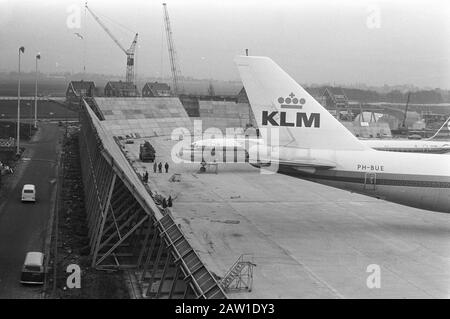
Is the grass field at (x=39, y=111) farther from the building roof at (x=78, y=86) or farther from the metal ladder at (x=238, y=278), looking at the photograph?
the metal ladder at (x=238, y=278)

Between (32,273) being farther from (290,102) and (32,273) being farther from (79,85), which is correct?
(79,85)

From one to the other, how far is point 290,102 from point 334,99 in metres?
96.0

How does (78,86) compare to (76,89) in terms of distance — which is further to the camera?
(78,86)

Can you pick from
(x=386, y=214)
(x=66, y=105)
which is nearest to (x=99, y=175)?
(x=386, y=214)


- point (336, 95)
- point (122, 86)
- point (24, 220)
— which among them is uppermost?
point (122, 86)

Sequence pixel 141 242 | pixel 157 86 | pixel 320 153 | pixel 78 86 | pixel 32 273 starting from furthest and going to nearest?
pixel 78 86
pixel 157 86
pixel 320 153
pixel 141 242
pixel 32 273

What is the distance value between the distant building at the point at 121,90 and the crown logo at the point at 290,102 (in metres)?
82.9

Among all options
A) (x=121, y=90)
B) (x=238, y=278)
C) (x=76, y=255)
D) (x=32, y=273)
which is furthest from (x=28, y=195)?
(x=121, y=90)

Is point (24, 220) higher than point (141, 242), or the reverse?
point (141, 242)

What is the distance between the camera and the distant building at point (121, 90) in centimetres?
10931

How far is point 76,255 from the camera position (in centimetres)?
2475

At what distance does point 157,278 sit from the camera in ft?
70.6

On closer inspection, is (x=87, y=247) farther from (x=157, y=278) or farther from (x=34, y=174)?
(x=34, y=174)

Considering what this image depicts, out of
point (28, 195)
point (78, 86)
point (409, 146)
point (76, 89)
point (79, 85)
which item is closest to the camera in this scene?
point (28, 195)
